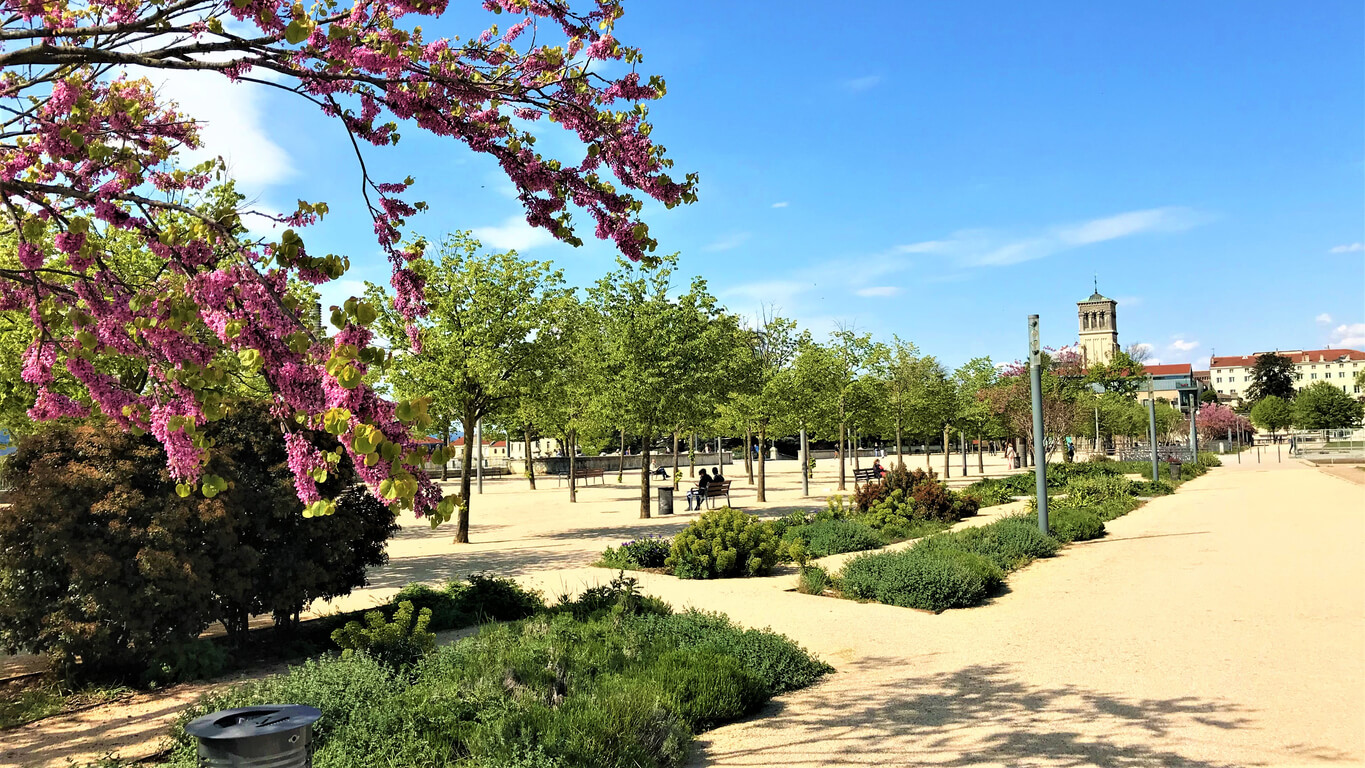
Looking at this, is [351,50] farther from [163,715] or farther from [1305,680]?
[1305,680]

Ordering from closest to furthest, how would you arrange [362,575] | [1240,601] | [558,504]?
[362,575] → [1240,601] → [558,504]

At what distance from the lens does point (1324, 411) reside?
88.7m

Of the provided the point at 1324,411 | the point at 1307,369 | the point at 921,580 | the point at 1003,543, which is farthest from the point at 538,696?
the point at 1307,369

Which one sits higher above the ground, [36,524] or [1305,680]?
[36,524]

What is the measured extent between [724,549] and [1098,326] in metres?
172

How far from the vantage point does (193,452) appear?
3.79m

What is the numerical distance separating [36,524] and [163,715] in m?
1.94

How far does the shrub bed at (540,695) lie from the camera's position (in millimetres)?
4629

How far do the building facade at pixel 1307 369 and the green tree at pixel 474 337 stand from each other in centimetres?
19216

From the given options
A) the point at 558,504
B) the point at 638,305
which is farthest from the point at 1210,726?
the point at 558,504

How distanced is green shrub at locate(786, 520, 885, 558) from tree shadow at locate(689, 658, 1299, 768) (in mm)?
7050

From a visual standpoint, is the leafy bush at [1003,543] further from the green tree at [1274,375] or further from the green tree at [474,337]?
the green tree at [1274,375]

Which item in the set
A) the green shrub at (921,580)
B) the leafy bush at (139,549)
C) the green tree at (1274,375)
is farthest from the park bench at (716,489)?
the green tree at (1274,375)

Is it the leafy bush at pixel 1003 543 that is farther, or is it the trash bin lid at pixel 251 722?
the leafy bush at pixel 1003 543
